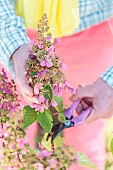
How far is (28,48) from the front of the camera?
166 cm

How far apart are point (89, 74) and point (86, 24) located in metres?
0.20

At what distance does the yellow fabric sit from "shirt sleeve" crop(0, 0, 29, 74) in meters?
0.10

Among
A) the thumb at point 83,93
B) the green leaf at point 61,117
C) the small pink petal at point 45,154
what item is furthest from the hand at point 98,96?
the small pink petal at point 45,154

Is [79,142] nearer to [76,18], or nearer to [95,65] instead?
[95,65]

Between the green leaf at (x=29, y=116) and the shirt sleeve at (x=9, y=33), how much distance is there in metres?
0.25

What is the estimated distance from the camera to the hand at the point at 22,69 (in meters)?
1.55

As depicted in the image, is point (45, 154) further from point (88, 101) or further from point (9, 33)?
point (9, 33)

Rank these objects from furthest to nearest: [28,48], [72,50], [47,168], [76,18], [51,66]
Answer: [72,50] → [76,18] → [28,48] → [47,168] → [51,66]

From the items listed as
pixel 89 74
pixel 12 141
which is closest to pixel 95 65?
pixel 89 74

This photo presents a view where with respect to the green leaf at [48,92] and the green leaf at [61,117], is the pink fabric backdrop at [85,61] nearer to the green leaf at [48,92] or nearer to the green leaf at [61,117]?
the green leaf at [61,117]

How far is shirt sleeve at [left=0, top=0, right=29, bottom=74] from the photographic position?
169 cm

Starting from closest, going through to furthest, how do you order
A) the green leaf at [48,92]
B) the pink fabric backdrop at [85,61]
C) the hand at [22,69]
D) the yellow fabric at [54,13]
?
the green leaf at [48,92]
the hand at [22,69]
the yellow fabric at [54,13]
the pink fabric backdrop at [85,61]

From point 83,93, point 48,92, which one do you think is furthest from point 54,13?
point 48,92

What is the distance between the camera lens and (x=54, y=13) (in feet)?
5.99
